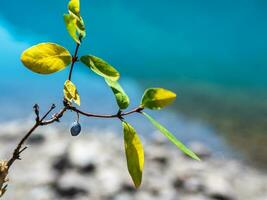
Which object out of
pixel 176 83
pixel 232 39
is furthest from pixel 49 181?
pixel 232 39

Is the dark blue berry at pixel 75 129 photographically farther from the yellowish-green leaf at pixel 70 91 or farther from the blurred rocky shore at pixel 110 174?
the blurred rocky shore at pixel 110 174

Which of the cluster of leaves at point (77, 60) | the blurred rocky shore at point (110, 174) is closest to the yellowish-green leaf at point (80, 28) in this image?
the cluster of leaves at point (77, 60)

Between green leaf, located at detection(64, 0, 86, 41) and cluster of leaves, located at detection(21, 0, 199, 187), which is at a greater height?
green leaf, located at detection(64, 0, 86, 41)

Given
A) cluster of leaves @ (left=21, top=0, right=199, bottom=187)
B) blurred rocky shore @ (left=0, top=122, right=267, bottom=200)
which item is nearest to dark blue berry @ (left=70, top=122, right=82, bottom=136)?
cluster of leaves @ (left=21, top=0, right=199, bottom=187)

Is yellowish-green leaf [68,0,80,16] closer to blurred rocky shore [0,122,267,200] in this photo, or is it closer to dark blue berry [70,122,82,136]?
dark blue berry [70,122,82,136]

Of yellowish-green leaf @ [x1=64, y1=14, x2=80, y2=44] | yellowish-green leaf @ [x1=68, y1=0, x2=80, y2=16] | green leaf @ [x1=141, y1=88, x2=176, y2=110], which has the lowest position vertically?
green leaf @ [x1=141, y1=88, x2=176, y2=110]

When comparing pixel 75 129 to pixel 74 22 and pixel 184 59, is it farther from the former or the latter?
pixel 184 59

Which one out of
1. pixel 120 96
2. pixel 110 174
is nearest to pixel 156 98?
pixel 120 96
